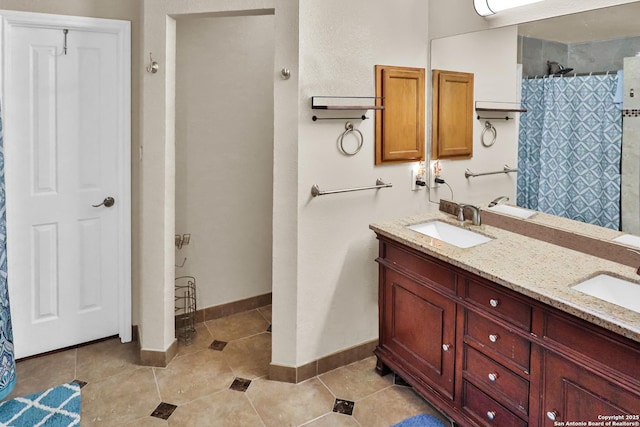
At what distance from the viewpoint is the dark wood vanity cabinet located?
1.42 m

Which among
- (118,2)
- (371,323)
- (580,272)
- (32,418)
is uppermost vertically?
(118,2)

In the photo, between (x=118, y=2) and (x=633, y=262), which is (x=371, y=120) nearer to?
(x=633, y=262)

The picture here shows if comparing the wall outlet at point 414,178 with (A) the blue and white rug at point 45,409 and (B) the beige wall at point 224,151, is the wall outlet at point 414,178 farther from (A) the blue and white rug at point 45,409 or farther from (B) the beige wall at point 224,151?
(A) the blue and white rug at point 45,409

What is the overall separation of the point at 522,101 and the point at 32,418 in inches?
114

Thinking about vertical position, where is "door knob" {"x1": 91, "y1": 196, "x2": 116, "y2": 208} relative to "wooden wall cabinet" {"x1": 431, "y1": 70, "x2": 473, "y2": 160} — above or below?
below

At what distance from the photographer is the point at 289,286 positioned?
244 cm

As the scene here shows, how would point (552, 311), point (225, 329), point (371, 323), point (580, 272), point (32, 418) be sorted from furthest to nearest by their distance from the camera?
1. point (225, 329)
2. point (371, 323)
3. point (32, 418)
4. point (580, 272)
5. point (552, 311)

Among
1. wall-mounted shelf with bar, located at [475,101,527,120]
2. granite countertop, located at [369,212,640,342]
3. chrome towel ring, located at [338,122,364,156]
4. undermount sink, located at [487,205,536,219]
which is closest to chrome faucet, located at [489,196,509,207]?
undermount sink, located at [487,205,536,219]

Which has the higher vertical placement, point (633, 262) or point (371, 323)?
point (633, 262)

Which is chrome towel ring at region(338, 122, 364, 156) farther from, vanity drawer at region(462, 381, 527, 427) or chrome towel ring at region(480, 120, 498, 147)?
vanity drawer at region(462, 381, 527, 427)

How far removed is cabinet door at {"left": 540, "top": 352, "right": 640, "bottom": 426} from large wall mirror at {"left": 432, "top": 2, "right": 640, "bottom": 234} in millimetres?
752

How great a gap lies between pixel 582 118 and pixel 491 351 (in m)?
1.14

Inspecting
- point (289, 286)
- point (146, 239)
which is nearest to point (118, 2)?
point (146, 239)

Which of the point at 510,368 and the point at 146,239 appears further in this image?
the point at 146,239
